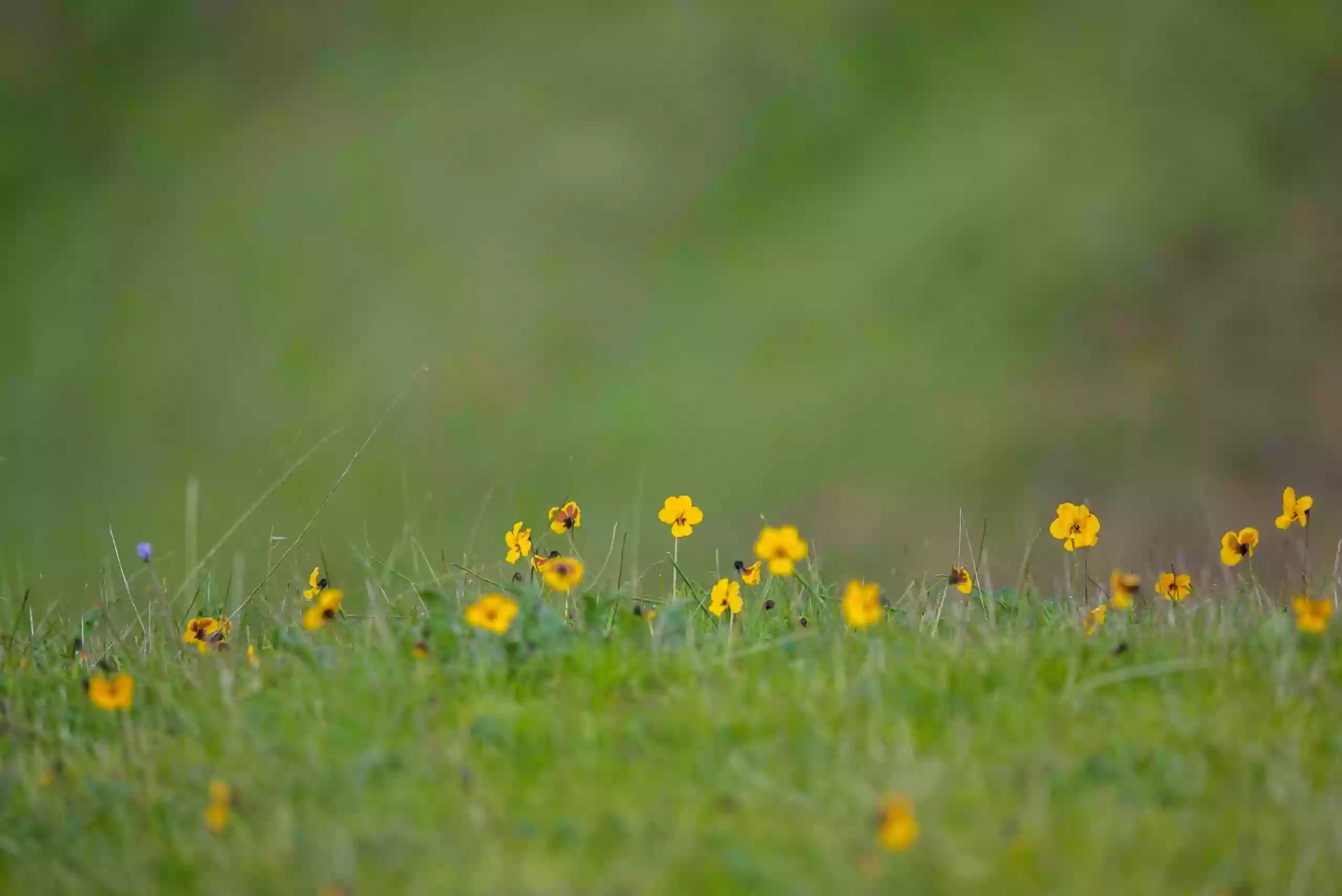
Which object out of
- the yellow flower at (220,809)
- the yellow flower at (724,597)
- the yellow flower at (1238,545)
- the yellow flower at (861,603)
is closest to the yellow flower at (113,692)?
the yellow flower at (220,809)

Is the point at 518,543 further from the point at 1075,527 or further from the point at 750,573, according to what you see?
the point at 1075,527

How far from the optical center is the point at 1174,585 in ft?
13.9

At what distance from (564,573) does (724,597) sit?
0.67 metres

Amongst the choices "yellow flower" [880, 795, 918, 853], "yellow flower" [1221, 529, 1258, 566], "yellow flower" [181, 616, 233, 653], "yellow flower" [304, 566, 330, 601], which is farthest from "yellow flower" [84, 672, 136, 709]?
"yellow flower" [1221, 529, 1258, 566]

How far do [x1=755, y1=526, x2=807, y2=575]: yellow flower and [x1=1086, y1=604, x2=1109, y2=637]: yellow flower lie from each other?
88 centimetres

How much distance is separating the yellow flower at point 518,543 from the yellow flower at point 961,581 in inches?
59.7

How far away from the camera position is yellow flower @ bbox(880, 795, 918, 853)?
214 centimetres

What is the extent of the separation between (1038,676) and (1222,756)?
561 mm

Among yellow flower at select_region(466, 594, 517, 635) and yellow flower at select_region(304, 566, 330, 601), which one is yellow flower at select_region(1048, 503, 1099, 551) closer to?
yellow flower at select_region(466, 594, 517, 635)

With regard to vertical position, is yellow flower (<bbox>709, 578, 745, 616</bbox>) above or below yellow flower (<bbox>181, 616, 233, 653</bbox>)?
above

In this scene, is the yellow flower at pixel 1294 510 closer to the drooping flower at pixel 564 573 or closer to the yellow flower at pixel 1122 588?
the yellow flower at pixel 1122 588

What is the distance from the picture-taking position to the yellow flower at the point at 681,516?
14.2 feet

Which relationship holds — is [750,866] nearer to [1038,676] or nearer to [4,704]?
[1038,676]

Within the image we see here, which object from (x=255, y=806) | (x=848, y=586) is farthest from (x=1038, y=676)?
(x=255, y=806)
